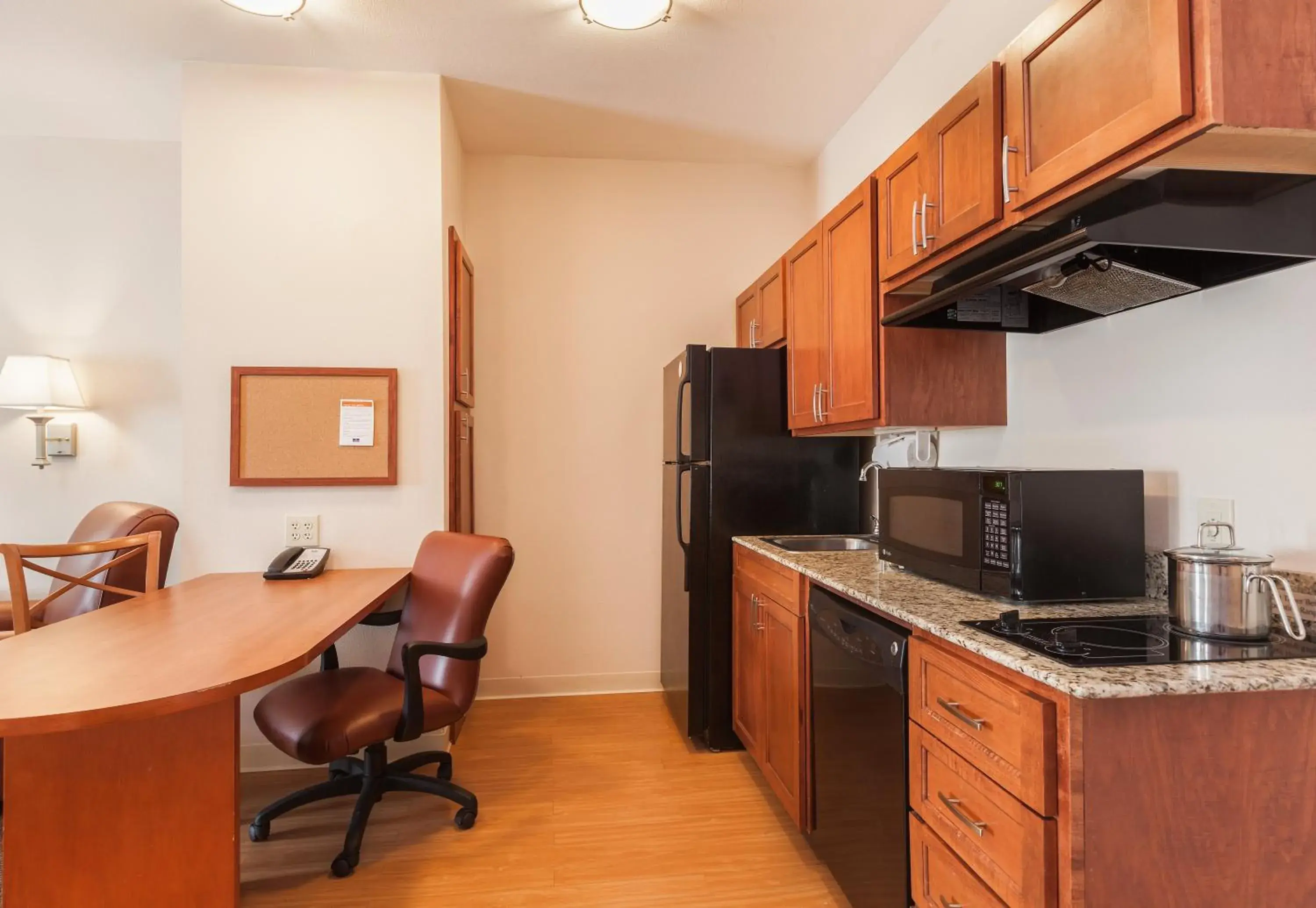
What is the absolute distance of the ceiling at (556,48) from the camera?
2.35 m

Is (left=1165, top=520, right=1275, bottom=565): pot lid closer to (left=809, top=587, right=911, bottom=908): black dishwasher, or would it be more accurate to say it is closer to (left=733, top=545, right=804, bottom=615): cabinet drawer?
(left=809, top=587, right=911, bottom=908): black dishwasher

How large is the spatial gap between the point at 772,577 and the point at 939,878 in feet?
3.59

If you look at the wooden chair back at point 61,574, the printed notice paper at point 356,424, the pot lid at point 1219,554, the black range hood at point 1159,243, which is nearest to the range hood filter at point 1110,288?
the black range hood at point 1159,243

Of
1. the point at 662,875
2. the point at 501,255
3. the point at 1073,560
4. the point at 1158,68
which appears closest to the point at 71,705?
the point at 662,875

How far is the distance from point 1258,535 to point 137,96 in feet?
13.4

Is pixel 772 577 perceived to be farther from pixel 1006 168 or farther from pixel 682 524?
pixel 1006 168

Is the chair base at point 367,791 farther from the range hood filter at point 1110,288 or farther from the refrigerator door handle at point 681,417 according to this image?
the range hood filter at point 1110,288

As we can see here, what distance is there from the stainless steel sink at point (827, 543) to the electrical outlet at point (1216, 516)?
4.25ft

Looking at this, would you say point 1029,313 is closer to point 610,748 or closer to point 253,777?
point 610,748

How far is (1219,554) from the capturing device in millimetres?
1262

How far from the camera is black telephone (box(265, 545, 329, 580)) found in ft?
8.29

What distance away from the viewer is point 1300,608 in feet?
4.17

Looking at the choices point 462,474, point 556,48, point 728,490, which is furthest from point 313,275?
point 728,490

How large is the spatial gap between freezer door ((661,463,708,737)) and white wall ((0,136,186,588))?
2455mm
